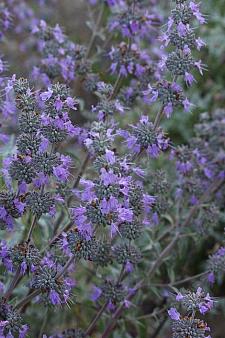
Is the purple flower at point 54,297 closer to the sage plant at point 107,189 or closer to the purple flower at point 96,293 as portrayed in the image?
the sage plant at point 107,189

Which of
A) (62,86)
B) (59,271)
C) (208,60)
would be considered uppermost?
(208,60)

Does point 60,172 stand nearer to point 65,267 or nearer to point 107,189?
point 107,189

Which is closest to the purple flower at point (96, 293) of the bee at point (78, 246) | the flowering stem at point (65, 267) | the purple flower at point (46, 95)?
the flowering stem at point (65, 267)

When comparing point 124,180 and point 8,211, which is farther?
point 8,211

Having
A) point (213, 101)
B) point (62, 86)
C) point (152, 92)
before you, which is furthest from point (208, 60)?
point (62, 86)

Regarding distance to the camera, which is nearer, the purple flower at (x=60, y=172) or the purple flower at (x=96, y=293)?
the purple flower at (x=60, y=172)

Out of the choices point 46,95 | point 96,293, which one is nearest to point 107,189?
point 46,95

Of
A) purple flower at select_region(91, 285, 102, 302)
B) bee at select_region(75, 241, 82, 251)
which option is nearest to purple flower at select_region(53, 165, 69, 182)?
bee at select_region(75, 241, 82, 251)

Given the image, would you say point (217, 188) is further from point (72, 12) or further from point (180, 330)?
point (72, 12)
